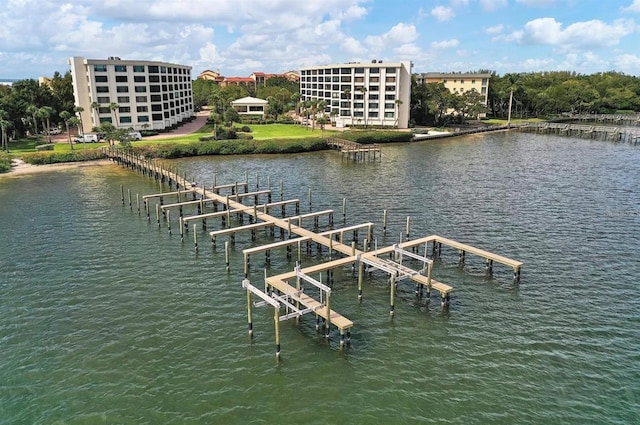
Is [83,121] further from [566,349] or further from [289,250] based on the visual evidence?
[566,349]

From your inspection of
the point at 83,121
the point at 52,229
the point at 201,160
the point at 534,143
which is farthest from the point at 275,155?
the point at 534,143

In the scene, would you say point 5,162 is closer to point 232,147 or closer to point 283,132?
point 232,147

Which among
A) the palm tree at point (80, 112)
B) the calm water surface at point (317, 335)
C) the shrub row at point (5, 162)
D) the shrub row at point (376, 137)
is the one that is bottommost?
the calm water surface at point (317, 335)

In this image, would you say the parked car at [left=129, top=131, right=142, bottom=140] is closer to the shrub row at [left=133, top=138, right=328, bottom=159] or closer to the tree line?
the shrub row at [left=133, top=138, right=328, bottom=159]

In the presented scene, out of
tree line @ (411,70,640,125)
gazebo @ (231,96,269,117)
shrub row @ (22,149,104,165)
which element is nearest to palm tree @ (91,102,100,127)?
shrub row @ (22,149,104,165)

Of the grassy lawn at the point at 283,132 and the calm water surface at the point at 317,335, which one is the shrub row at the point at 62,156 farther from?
the grassy lawn at the point at 283,132

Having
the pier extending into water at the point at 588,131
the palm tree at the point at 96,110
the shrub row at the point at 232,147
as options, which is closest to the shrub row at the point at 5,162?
the shrub row at the point at 232,147
